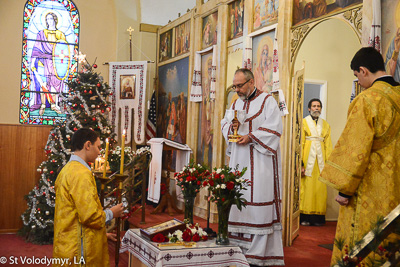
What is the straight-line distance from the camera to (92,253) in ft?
12.0

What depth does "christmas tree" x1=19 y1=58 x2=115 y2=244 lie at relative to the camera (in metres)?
7.55

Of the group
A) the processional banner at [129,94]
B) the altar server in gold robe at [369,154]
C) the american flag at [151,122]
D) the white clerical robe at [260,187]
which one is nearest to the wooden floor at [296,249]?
the white clerical robe at [260,187]

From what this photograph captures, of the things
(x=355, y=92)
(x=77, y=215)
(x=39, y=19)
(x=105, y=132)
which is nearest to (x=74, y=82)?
(x=105, y=132)

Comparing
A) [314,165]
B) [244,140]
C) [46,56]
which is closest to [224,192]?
[244,140]

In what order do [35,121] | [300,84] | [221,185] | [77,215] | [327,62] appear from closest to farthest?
[77,215]
[221,185]
[300,84]
[327,62]
[35,121]

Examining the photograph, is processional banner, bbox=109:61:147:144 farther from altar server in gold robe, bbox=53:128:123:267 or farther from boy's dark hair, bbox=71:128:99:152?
altar server in gold robe, bbox=53:128:123:267

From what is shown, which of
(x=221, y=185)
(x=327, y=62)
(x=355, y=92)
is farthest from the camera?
(x=327, y=62)

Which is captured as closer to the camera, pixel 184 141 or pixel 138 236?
pixel 138 236

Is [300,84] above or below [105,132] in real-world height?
above

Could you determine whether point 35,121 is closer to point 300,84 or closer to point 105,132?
point 105,132

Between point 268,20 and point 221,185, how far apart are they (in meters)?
4.89

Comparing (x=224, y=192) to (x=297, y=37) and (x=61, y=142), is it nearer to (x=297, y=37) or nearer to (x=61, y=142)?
(x=297, y=37)

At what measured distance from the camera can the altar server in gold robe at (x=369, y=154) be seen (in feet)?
11.2

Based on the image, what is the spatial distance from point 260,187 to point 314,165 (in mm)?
4399
